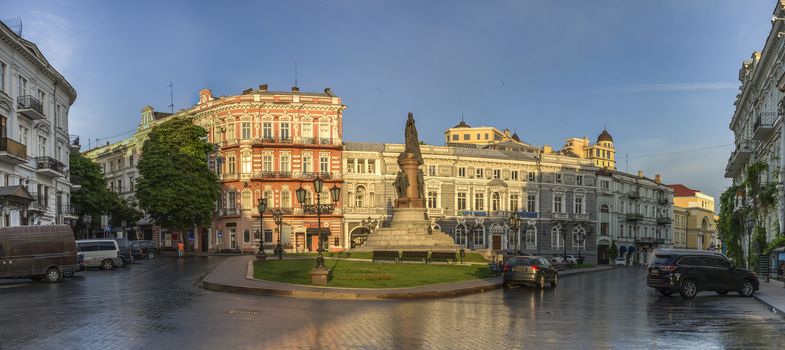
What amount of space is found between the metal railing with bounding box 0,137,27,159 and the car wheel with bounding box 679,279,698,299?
119 feet

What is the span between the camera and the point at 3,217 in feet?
133

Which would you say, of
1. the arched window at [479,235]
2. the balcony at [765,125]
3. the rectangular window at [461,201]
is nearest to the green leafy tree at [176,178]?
the rectangular window at [461,201]

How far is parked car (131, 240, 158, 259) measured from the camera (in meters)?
53.5

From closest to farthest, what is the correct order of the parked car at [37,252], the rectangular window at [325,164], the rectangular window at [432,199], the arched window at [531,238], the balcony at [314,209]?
1. the parked car at [37,252]
2. the balcony at [314,209]
3. the rectangular window at [325,164]
4. the rectangular window at [432,199]
5. the arched window at [531,238]

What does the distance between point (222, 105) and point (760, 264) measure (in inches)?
2219

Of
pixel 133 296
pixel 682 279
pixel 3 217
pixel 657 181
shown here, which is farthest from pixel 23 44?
pixel 657 181

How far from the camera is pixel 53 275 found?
3012 cm

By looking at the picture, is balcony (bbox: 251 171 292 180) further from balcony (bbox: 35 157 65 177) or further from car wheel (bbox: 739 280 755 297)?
car wheel (bbox: 739 280 755 297)

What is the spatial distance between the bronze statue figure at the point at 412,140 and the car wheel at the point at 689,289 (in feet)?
85.3

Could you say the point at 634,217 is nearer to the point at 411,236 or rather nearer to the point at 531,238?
the point at 531,238

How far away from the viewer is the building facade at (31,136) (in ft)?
134

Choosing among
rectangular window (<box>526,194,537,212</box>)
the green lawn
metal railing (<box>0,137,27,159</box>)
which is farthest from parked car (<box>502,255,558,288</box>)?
rectangular window (<box>526,194,537,212</box>)

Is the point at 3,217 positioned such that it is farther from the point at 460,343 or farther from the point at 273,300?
the point at 460,343

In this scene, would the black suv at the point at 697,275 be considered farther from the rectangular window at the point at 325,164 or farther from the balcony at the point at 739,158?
the rectangular window at the point at 325,164
